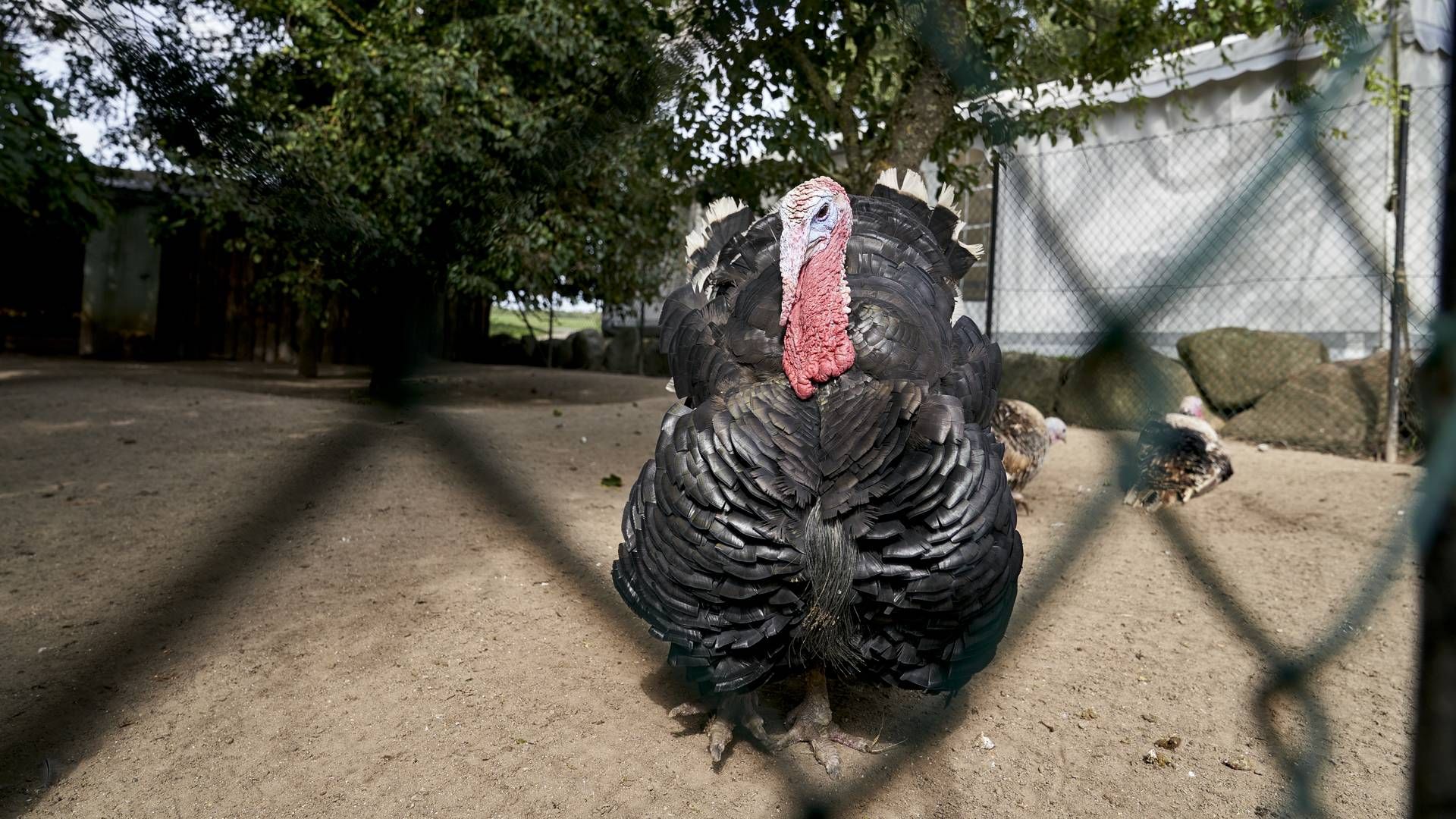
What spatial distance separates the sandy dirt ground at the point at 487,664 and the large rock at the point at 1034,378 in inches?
103

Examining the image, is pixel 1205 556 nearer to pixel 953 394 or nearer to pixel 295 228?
pixel 953 394

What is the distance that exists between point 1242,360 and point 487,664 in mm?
6202

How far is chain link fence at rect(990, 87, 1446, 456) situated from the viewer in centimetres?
621

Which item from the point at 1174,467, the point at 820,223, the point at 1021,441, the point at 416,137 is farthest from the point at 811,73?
the point at 1174,467

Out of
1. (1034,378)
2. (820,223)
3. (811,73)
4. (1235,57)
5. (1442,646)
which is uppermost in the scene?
(1235,57)

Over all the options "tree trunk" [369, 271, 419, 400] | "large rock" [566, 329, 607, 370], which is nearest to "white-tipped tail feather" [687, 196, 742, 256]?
"tree trunk" [369, 271, 419, 400]

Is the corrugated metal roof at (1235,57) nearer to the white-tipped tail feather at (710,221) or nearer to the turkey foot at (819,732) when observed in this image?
the white-tipped tail feather at (710,221)

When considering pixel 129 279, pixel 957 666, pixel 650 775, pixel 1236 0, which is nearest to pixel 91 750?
pixel 650 775

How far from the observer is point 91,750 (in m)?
2.25

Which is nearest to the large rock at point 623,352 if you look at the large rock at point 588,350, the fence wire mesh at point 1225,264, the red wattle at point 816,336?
the large rock at point 588,350

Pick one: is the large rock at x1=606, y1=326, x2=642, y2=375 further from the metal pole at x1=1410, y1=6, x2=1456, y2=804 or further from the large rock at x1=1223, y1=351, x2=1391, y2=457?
the metal pole at x1=1410, y1=6, x2=1456, y2=804

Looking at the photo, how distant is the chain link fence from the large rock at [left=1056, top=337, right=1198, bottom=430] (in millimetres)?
51

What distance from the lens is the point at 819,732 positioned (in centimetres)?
257

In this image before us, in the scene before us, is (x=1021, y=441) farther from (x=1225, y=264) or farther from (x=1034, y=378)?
(x=1034, y=378)
